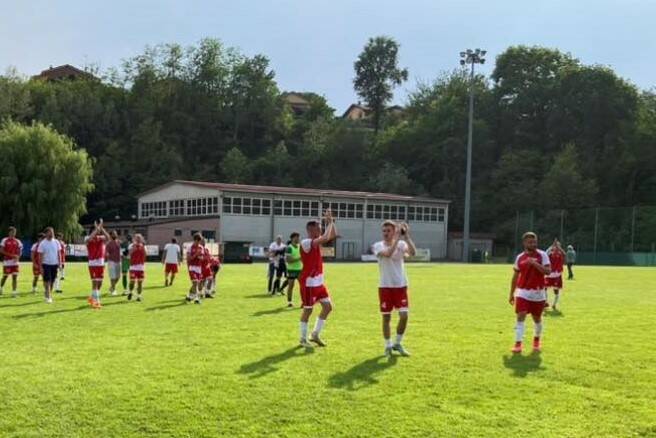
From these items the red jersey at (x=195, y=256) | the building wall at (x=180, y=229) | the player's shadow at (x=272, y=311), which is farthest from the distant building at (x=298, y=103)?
the player's shadow at (x=272, y=311)

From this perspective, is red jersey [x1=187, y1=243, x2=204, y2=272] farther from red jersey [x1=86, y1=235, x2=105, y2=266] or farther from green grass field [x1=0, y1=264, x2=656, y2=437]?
green grass field [x1=0, y1=264, x2=656, y2=437]

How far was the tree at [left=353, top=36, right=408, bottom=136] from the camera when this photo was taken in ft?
393

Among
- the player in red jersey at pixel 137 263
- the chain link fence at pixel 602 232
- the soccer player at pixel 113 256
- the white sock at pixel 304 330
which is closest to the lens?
the white sock at pixel 304 330

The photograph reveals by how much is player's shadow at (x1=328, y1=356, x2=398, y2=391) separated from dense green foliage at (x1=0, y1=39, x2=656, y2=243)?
265 ft

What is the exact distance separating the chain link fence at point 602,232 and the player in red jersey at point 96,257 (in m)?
61.1

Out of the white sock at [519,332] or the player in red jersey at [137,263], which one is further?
the player in red jersey at [137,263]

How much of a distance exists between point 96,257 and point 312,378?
38.3 ft

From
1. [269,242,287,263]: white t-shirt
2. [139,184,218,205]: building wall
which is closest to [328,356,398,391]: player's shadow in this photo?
[269,242,287,263]: white t-shirt

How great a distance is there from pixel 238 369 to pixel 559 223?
74.8 meters

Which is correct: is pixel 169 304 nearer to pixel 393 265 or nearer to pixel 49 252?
pixel 49 252

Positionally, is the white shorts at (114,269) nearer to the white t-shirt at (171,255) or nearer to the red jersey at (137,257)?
the red jersey at (137,257)

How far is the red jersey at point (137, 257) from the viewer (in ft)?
64.2

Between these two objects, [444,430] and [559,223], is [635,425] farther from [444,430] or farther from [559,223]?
[559,223]

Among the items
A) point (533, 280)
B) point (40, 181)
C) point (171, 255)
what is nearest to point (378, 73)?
point (40, 181)
